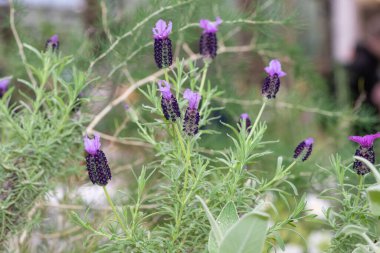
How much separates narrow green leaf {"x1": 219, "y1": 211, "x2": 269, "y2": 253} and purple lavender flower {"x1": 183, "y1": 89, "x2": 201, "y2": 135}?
0.10 m

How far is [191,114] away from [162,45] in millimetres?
74

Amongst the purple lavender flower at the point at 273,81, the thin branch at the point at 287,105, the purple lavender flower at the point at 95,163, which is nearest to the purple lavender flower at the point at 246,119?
the purple lavender flower at the point at 273,81

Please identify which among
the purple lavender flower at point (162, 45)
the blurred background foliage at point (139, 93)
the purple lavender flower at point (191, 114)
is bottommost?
the blurred background foliage at point (139, 93)

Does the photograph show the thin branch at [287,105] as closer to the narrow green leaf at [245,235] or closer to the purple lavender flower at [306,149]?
the purple lavender flower at [306,149]

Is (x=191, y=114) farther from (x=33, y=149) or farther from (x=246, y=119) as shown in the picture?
(x=33, y=149)

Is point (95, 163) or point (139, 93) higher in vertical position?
point (95, 163)

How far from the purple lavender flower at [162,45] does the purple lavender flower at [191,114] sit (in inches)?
1.9

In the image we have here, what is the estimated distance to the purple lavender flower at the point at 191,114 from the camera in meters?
0.50

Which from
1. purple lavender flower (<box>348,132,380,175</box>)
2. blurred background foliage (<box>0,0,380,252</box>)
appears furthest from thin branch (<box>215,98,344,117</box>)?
purple lavender flower (<box>348,132,380,175</box>)

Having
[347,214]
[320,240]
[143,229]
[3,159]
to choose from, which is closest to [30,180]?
[3,159]

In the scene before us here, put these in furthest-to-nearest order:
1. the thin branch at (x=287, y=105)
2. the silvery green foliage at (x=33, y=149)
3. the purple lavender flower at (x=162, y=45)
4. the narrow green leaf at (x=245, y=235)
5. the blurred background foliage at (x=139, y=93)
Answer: the thin branch at (x=287, y=105) → the blurred background foliage at (x=139, y=93) → the silvery green foliage at (x=33, y=149) → the purple lavender flower at (x=162, y=45) → the narrow green leaf at (x=245, y=235)

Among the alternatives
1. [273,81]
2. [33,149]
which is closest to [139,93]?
[33,149]

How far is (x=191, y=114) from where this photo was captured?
0.50 meters

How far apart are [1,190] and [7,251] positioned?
0.20 feet
